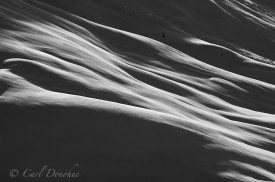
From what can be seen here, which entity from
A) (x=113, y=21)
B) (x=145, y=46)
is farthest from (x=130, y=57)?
(x=113, y=21)

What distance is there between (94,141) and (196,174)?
1.49 metres

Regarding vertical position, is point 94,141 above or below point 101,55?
below

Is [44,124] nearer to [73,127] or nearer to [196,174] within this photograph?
[73,127]

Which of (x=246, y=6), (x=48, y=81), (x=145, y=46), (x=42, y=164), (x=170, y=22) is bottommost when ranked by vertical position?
(x=42, y=164)

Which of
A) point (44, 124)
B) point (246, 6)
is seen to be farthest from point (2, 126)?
point (246, 6)

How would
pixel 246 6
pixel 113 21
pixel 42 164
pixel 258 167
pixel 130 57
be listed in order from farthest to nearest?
pixel 246 6, pixel 113 21, pixel 130 57, pixel 258 167, pixel 42 164

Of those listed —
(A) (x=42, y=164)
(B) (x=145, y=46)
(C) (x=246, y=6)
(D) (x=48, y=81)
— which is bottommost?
Result: (A) (x=42, y=164)

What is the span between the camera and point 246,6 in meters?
46.2

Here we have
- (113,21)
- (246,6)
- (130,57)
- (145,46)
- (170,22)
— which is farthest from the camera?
(246,6)

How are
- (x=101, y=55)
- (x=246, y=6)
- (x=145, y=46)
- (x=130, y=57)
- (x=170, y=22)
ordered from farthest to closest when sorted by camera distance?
(x=246, y=6) < (x=170, y=22) < (x=145, y=46) < (x=130, y=57) < (x=101, y=55)

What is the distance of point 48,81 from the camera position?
9.44 meters

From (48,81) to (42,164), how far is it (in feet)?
9.65

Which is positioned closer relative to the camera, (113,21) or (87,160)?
(87,160)

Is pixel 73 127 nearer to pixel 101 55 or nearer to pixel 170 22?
pixel 101 55
